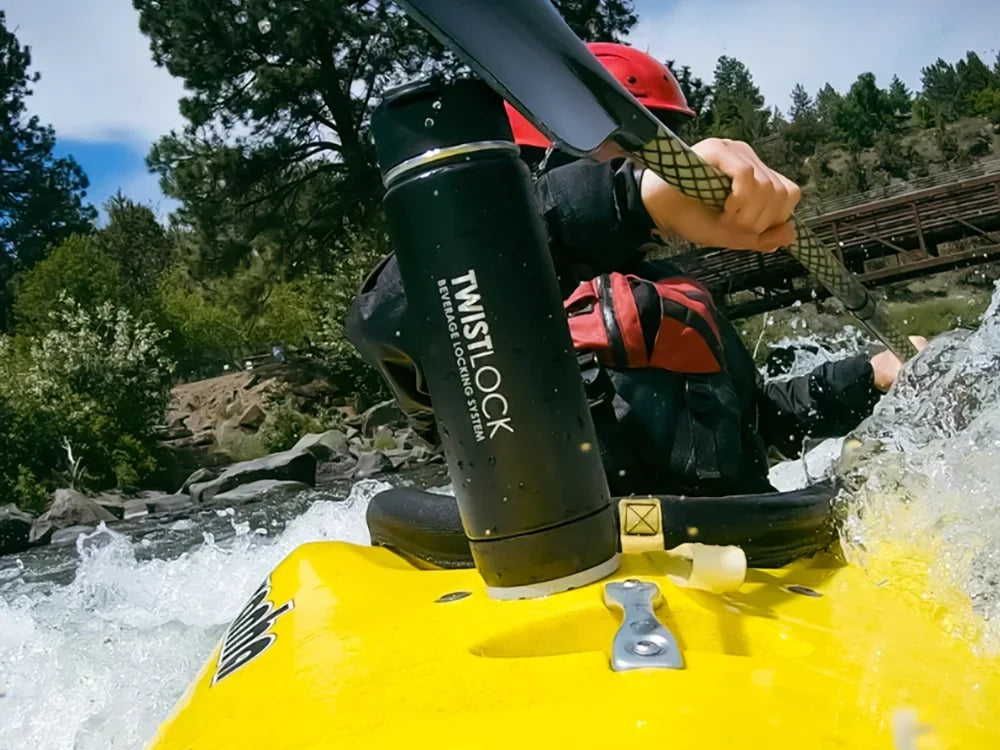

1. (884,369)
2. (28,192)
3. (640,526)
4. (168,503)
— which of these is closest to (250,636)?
(640,526)

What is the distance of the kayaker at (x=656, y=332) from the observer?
1083 mm

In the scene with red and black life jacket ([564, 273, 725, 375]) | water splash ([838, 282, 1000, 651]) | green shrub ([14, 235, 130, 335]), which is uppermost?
green shrub ([14, 235, 130, 335])

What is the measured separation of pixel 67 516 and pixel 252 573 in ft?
34.5

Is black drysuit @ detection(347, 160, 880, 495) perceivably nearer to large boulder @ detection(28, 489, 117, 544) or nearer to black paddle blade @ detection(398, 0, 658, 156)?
black paddle blade @ detection(398, 0, 658, 156)

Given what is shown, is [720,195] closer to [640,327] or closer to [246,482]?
[640,327]

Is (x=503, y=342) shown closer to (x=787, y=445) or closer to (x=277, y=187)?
(x=787, y=445)

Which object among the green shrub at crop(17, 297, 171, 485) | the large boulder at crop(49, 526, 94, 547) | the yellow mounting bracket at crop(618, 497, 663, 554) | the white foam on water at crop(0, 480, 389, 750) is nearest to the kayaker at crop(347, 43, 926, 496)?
the yellow mounting bracket at crop(618, 497, 663, 554)

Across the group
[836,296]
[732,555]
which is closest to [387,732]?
[732,555]

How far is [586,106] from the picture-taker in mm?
848

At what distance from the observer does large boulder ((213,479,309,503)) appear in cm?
1281

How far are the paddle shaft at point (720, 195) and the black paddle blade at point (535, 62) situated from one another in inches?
3.2

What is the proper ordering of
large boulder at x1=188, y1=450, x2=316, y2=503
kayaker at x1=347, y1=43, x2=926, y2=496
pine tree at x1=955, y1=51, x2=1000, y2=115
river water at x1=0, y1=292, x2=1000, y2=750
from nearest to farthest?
kayaker at x1=347, y1=43, x2=926, y2=496 → river water at x1=0, y1=292, x2=1000, y2=750 → large boulder at x1=188, y1=450, x2=316, y2=503 → pine tree at x1=955, y1=51, x2=1000, y2=115

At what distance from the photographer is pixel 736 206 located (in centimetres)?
100

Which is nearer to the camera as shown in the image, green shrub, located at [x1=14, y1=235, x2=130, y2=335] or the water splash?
the water splash
